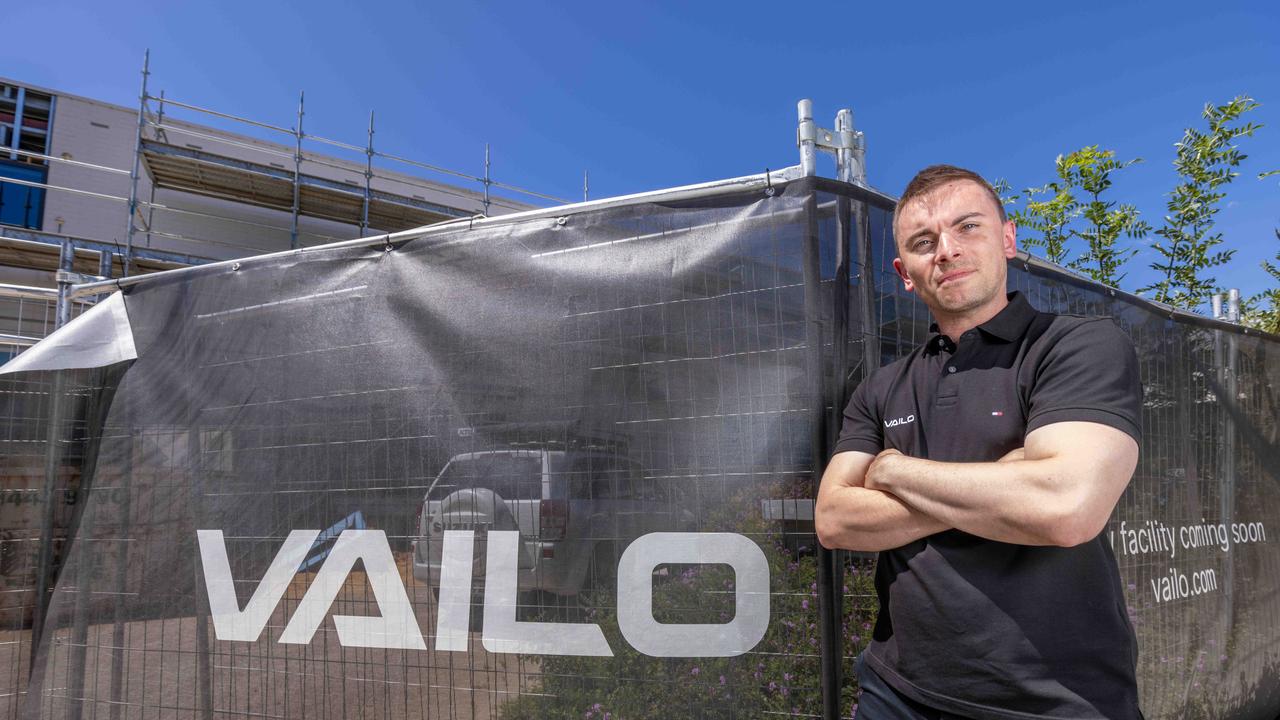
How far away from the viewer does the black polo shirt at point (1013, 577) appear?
153 cm

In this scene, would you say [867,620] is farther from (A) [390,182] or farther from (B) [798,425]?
(A) [390,182]

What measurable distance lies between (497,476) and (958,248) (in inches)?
58.7

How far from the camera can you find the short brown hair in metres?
1.89

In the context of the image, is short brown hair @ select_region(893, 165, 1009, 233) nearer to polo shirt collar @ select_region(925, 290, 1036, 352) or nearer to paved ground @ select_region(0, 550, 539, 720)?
polo shirt collar @ select_region(925, 290, 1036, 352)

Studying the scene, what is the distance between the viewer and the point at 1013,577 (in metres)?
1.58

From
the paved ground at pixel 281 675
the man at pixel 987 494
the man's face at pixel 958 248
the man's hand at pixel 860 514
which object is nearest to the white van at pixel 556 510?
the paved ground at pixel 281 675

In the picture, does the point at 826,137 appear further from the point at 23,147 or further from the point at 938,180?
the point at 23,147

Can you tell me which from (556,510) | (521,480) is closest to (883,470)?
(556,510)

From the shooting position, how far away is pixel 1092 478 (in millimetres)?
1487

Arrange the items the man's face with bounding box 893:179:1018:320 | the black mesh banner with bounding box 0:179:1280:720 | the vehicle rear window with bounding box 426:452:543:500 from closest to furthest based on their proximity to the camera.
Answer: the man's face with bounding box 893:179:1018:320 < the black mesh banner with bounding box 0:179:1280:720 < the vehicle rear window with bounding box 426:452:543:500

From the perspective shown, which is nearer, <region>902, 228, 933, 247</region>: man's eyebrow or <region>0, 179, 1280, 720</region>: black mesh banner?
<region>902, 228, 933, 247</region>: man's eyebrow

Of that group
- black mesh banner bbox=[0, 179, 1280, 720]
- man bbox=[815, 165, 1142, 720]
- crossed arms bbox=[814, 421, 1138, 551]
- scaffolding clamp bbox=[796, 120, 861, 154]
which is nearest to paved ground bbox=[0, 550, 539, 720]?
black mesh banner bbox=[0, 179, 1280, 720]

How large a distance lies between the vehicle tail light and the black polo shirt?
1.00 metres

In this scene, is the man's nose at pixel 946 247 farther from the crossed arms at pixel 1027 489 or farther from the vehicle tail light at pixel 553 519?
the vehicle tail light at pixel 553 519
